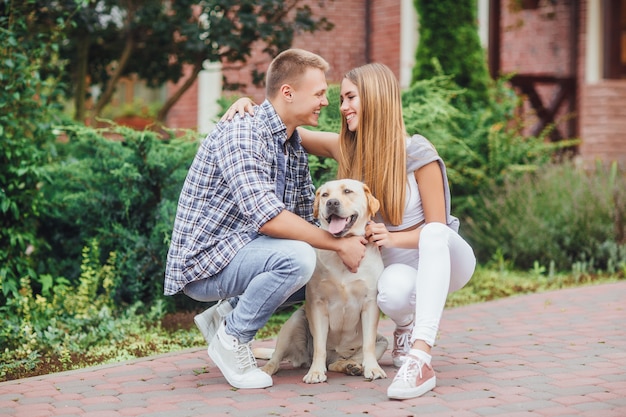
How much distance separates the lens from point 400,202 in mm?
4605

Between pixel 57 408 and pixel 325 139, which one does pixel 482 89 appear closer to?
pixel 325 139

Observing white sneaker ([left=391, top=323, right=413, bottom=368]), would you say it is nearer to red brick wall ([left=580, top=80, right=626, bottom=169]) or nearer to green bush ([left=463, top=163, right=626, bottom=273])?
green bush ([left=463, top=163, right=626, bottom=273])

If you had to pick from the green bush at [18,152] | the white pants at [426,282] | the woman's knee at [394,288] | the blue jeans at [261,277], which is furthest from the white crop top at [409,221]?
the green bush at [18,152]

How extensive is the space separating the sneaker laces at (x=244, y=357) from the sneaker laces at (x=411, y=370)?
0.75m

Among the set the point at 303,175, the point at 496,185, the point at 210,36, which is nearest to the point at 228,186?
the point at 303,175

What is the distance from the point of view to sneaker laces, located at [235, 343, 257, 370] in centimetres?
439

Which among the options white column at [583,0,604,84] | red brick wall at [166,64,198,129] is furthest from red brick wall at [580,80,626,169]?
red brick wall at [166,64,198,129]

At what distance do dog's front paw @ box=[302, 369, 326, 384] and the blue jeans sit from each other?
1.13 ft

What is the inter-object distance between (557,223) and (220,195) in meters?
4.64

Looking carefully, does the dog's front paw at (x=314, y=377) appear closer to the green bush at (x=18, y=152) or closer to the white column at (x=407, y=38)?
the green bush at (x=18, y=152)

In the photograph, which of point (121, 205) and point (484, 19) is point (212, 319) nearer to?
point (121, 205)

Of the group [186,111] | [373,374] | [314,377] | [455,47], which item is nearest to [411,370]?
[373,374]

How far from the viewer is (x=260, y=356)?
16.4ft

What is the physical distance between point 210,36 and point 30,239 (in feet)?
8.76
